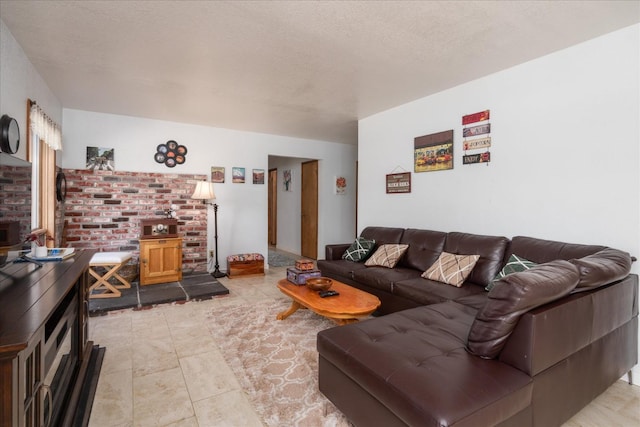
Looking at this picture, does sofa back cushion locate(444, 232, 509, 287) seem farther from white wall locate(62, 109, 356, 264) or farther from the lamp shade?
white wall locate(62, 109, 356, 264)

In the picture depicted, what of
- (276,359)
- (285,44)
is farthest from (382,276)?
(285,44)

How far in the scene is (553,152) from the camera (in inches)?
106

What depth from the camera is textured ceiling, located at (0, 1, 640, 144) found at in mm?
2084

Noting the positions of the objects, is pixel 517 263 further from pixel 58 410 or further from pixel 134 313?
pixel 134 313

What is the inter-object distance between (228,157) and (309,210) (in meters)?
2.11

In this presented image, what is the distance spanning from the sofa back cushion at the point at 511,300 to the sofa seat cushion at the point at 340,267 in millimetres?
2051

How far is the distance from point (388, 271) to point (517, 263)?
3.95ft

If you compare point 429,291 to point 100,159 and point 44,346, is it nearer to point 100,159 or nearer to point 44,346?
point 44,346

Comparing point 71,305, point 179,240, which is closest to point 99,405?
point 71,305

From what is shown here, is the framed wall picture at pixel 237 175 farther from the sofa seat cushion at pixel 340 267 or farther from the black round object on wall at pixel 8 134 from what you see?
the black round object on wall at pixel 8 134

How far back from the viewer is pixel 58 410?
5.15ft

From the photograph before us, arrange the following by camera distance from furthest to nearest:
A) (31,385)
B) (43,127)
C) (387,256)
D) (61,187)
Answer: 1. (61,187)
2. (387,256)
3. (43,127)
4. (31,385)

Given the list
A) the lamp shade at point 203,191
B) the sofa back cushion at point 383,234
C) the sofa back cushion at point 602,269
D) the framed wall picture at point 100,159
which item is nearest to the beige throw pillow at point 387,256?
the sofa back cushion at point 383,234

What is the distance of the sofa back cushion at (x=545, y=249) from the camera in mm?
2336
